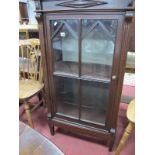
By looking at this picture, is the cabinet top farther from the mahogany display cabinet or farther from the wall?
the wall

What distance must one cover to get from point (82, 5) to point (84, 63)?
1.38 feet

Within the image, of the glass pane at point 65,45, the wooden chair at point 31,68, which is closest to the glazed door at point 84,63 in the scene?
the glass pane at point 65,45

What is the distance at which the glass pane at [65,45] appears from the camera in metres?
1.17

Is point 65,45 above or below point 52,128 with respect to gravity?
above

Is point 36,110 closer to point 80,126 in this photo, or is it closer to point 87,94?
point 80,126

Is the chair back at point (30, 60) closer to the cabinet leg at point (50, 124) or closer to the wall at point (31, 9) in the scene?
the cabinet leg at point (50, 124)

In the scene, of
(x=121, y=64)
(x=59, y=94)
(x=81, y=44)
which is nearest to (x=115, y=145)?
(x=59, y=94)

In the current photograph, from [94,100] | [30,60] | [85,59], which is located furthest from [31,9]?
[94,100]

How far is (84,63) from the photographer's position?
127 cm

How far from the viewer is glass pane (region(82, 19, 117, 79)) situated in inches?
42.6

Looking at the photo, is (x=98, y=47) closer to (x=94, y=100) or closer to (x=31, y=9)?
(x=94, y=100)

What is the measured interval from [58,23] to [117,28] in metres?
0.42
